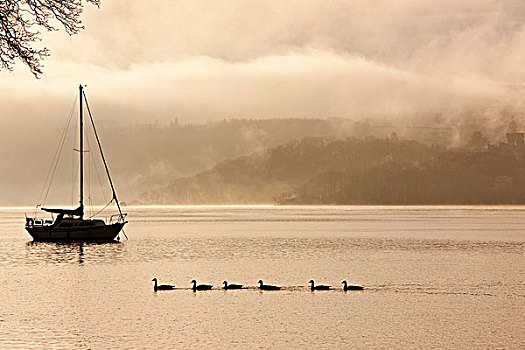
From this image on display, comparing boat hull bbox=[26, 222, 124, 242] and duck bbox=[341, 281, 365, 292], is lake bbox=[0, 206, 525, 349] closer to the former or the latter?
duck bbox=[341, 281, 365, 292]

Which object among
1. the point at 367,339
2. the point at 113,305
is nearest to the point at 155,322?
the point at 113,305

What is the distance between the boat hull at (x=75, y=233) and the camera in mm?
118188

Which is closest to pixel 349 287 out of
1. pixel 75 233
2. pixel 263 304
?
pixel 263 304

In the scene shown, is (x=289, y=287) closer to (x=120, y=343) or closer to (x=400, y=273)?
(x=400, y=273)

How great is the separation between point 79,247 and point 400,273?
62.7 metres

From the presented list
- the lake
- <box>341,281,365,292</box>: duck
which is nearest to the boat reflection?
the lake

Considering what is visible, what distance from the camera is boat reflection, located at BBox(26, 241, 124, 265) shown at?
95312 mm

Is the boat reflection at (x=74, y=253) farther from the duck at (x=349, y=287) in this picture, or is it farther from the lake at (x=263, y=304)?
the duck at (x=349, y=287)

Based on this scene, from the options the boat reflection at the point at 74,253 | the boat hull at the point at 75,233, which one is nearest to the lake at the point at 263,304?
the boat reflection at the point at 74,253

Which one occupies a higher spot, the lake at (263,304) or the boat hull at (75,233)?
the boat hull at (75,233)

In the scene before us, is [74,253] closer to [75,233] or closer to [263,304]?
[75,233]

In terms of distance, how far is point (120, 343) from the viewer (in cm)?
3909

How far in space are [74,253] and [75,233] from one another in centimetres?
1083

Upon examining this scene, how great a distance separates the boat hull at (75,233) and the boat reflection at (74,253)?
1.66 metres
